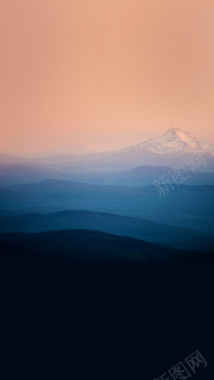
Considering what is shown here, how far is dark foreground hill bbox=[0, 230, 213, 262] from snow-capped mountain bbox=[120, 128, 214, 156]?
1.04 meters

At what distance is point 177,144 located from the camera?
287 centimetres

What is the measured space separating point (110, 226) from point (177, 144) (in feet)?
3.71

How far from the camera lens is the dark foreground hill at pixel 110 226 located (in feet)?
8.80

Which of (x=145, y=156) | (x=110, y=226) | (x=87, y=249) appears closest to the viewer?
(x=87, y=249)

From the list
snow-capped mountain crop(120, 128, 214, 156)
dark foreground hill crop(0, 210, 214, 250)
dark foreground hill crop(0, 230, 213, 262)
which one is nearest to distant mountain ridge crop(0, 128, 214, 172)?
snow-capped mountain crop(120, 128, 214, 156)

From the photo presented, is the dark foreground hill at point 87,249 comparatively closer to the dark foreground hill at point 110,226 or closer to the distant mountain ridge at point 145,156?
the dark foreground hill at point 110,226

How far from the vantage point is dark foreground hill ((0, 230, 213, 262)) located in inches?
103

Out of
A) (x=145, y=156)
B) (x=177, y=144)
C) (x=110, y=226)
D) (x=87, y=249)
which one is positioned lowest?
(x=87, y=249)

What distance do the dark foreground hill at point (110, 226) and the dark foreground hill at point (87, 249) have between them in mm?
59

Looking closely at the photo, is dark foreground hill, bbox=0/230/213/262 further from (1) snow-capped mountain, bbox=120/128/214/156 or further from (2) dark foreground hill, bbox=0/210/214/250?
(1) snow-capped mountain, bbox=120/128/214/156

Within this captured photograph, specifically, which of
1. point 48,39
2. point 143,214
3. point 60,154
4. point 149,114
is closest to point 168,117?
point 149,114

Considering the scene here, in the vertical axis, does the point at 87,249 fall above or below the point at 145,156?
below

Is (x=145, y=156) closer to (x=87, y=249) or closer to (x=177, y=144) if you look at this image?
(x=177, y=144)

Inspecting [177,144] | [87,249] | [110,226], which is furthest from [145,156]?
[87,249]
